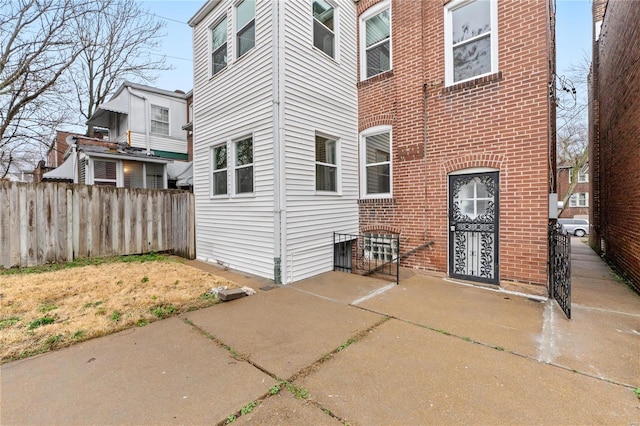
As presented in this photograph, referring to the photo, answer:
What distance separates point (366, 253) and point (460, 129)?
11.4ft

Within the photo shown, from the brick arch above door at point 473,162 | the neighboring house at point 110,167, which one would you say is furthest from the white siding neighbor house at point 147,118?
the brick arch above door at point 473,162

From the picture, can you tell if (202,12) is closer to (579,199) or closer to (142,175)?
(142,175)

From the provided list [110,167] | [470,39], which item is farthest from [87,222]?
[470,39]

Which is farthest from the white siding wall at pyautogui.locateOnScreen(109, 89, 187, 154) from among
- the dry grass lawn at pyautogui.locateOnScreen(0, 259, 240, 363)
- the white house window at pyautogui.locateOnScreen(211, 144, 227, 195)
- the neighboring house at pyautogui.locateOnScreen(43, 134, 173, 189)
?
the dry grass lawn at pyautogui.locateOnScreen(0, 259, 240, 363)

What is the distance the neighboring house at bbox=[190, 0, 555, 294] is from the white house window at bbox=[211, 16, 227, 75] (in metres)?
0.05

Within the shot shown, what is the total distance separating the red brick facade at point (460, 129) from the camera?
4.74 metres

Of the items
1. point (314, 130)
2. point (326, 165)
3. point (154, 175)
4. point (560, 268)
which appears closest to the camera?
point (560, 268)

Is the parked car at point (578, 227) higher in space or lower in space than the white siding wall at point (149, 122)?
lower

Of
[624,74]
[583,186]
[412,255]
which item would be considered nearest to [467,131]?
[412,255]

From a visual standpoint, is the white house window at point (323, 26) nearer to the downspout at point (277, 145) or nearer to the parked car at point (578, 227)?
the downspout at point (277, 145)

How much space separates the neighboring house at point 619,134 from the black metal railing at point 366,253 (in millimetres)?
4174

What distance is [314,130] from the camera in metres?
5.99

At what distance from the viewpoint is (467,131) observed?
5406 millimetres

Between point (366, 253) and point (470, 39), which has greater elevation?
point (470, 39)
